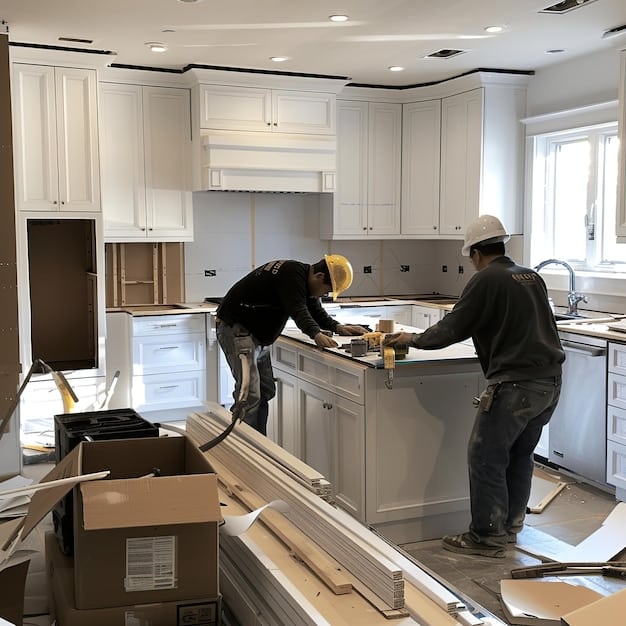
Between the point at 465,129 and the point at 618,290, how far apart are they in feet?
6.03

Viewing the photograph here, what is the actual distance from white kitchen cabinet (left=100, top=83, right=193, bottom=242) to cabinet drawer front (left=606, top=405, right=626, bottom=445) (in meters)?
3.46

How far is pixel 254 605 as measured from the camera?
1684mm

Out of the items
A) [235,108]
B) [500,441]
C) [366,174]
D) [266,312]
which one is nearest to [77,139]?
[235,108]

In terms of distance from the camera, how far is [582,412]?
4.62 m

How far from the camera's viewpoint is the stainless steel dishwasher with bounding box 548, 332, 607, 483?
447 cm

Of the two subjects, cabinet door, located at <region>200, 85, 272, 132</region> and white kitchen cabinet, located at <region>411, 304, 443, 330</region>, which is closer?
cabinet door, located at <region>200, 85, 272, 132</region>

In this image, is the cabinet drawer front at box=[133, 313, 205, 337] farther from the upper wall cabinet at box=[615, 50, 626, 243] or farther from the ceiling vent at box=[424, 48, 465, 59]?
the upper wall cabinet at box=[615, 50, 626, 243]

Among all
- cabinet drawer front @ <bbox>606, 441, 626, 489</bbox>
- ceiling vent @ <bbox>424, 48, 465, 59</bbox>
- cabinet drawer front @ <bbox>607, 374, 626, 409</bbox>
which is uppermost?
ceiling vent @ <bbox>424, 48, 465, 59</bbox>

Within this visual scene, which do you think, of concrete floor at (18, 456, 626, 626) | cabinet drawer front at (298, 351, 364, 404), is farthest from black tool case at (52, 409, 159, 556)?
cabinet drawer front at (298, 351, 364, 404)

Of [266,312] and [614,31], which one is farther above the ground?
[614,31]

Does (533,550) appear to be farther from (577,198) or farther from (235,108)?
(235,108)

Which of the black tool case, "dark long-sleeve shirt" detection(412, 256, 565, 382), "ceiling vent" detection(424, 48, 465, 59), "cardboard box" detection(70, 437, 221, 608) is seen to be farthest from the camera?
"ceiling vent" detection(424, 48, 465, 59)

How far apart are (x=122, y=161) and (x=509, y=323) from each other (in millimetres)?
3589

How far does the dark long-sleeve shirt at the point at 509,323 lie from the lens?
3.49 meters
